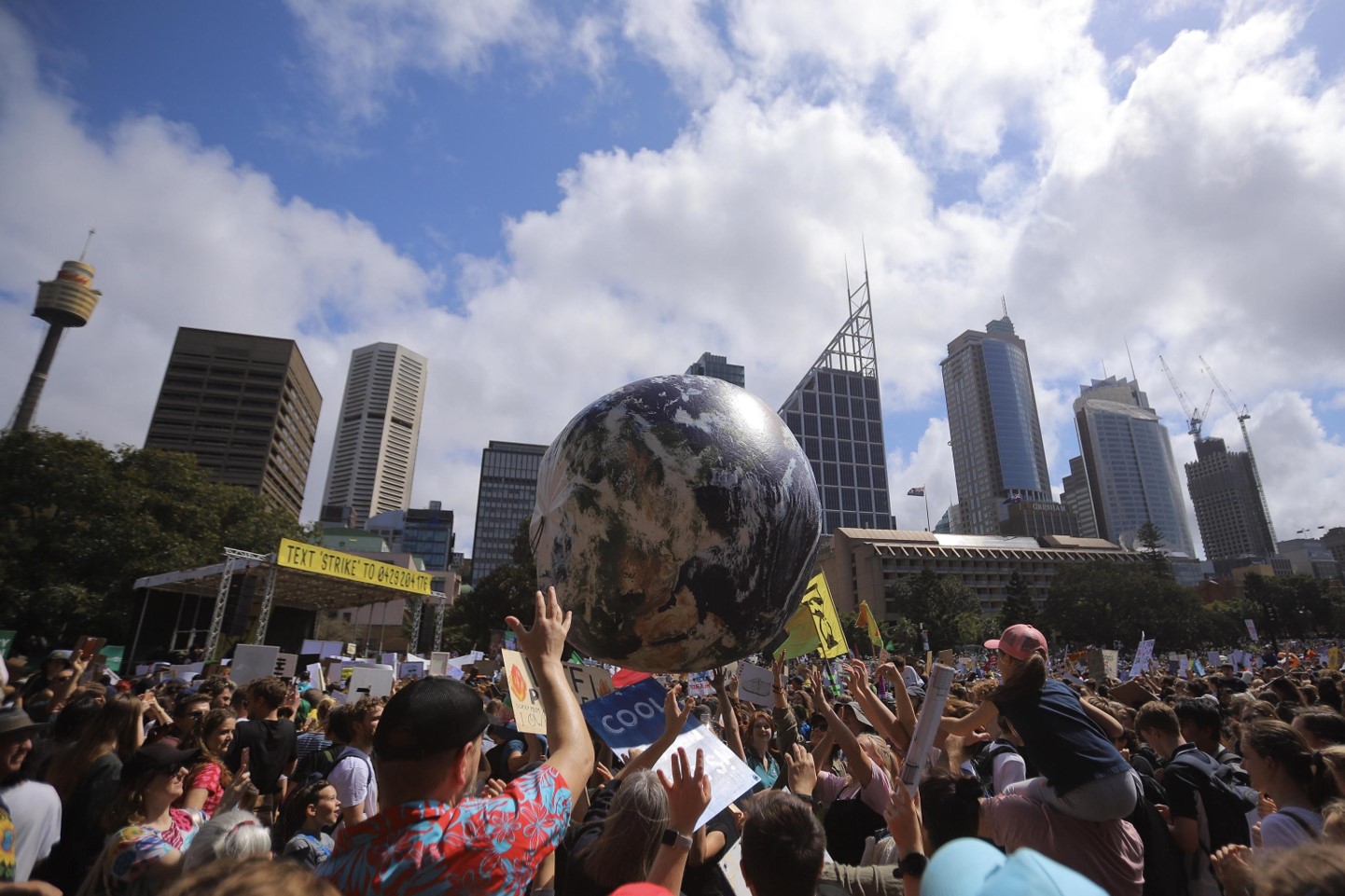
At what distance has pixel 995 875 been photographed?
101 cm

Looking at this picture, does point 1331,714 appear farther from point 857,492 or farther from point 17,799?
point 857,492

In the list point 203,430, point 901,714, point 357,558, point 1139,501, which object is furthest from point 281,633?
point 1139,501

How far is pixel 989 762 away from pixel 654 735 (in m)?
3.40

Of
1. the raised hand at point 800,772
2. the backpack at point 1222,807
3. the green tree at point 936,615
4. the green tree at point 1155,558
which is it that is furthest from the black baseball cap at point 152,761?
the green tree at point 1155,558

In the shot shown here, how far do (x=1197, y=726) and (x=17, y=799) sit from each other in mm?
6963

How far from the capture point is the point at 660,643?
312 cm

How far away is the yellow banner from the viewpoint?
22.5 m

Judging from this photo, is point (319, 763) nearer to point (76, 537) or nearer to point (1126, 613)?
point (76, 537)

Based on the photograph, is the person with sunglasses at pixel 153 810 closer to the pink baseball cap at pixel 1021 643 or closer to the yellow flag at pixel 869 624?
the pink baseball cap at pixel 1021 643

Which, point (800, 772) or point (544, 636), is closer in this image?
point (544, 636)

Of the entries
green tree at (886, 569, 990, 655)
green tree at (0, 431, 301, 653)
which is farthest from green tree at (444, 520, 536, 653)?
green tree at (886, 569, 990, 655)

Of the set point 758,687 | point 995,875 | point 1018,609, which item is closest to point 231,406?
point 1018,609

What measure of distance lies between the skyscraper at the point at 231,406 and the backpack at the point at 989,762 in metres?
112

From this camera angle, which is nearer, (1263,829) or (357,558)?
(1263,829)
